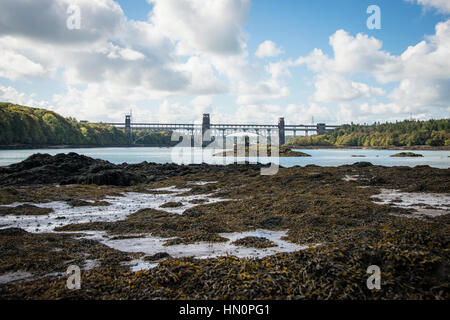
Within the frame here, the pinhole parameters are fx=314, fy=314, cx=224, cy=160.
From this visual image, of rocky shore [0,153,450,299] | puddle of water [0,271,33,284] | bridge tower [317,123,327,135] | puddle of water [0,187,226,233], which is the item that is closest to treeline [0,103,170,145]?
puddle of water [0,187,226,233]

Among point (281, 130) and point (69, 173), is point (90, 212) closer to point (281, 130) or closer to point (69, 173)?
point (69, 173)

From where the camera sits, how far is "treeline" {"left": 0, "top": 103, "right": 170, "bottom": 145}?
281 ft

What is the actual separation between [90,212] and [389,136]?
155 metres

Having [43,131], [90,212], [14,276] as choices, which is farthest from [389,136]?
[14,276]

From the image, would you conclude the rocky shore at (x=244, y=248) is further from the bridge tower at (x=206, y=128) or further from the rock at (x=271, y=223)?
the bridge tower at (x=206, y=128)

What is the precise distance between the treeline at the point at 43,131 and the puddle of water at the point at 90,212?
85.8 m

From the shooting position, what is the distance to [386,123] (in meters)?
174

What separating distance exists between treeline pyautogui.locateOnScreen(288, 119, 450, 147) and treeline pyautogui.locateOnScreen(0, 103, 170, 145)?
92.4 meters

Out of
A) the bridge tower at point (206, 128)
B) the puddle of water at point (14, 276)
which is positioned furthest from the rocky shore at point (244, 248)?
the bridge tower at point (206, 128)

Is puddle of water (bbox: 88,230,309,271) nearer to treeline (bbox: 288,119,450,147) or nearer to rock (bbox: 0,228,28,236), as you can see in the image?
rock (bbox: 0,228,28,236)

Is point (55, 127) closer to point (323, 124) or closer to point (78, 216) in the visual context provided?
point (78, 216)

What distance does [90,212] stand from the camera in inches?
460
